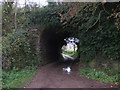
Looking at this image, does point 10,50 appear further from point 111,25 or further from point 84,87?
point 111,25

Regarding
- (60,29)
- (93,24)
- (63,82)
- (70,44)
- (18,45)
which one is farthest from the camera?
(70,44)

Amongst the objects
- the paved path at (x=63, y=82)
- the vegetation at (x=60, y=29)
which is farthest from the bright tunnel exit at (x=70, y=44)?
the paved path at (x=63, y=82)

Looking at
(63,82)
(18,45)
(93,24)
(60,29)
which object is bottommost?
(63,82)

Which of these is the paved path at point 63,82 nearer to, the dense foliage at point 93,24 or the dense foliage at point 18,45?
the dense foliage at point 18,45

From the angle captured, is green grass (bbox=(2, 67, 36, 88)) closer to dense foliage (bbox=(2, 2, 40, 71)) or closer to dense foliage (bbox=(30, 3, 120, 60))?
dense foliage (bbox=(2, 2, 40, 71))

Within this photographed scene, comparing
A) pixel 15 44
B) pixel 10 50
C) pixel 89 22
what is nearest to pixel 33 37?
pixel 15 44

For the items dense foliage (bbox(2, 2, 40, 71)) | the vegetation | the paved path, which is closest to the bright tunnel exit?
the vegetation

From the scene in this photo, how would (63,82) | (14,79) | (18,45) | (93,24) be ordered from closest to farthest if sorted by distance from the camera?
(63,82), (14,79), (93,24), (18,45)

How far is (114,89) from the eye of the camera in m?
3.93

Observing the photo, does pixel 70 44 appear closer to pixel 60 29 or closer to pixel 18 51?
pixel 60 29

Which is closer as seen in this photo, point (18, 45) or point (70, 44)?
point (18, 45)

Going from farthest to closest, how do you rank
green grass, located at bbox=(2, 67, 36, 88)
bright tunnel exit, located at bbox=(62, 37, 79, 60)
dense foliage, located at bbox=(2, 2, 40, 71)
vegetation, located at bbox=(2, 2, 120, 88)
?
bright tunnel exit, located at bbox=(62, 37, 79, 60)
dense foliage, located at bbox=(2, 2, 40, 71)
vegetation, located at bbox=(2, 2, 120, 88)
green grass, located at bbox=(2, 67, 36, 88)

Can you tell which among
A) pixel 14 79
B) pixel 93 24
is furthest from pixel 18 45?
pixel 93 24

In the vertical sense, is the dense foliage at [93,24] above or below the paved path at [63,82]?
above
